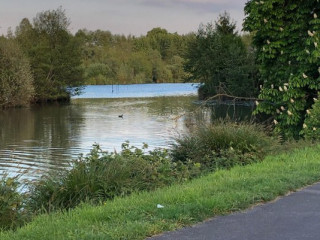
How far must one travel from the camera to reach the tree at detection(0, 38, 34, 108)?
60.1 m

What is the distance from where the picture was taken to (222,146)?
12.3m

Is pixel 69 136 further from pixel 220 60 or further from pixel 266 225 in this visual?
pixel 220 60

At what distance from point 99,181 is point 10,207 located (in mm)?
2513

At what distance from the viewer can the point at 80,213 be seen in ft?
20.8

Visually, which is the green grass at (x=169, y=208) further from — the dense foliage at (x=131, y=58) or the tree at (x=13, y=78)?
the dense foliage at (x=131, y=58)

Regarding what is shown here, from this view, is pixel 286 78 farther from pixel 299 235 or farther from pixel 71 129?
pixel 71 129

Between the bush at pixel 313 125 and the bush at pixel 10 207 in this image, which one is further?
the bush at pixel 313 125

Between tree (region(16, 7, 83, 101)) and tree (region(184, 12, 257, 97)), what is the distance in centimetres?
1962

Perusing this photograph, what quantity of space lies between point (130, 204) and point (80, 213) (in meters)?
0.74

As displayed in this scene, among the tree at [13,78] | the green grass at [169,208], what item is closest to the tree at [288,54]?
the green grass at [169,208]

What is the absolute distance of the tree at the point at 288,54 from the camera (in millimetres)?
19422

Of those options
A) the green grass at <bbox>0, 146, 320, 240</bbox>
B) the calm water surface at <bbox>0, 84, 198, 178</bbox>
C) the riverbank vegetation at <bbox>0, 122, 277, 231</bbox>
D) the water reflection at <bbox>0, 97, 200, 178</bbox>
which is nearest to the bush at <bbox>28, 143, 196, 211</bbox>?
the riverbank vegetation at <bbox>0, 122, 277, 231</bbox>

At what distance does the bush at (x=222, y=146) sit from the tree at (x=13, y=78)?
5102 centimetres

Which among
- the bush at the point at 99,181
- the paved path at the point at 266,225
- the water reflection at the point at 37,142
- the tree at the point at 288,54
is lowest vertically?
the water reflection at the point at 37,142
